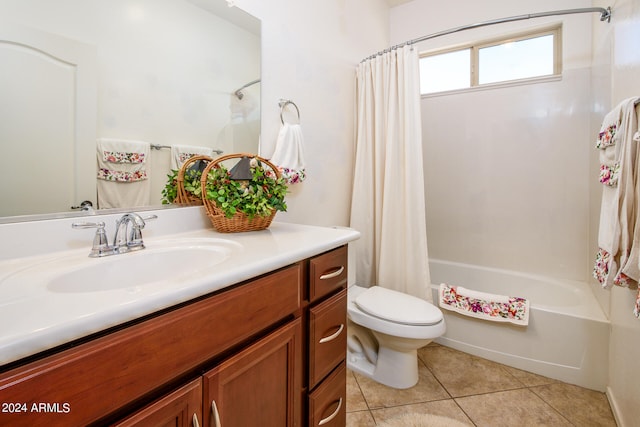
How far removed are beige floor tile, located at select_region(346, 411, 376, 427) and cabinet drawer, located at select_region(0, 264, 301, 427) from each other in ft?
3.25

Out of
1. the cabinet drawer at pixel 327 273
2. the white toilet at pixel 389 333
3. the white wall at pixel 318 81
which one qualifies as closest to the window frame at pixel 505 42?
the white wall at pixel 318 81

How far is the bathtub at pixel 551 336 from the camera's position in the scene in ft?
5.10

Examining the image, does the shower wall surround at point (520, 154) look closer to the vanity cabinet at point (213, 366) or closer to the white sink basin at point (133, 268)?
the vanity cabinet at point (213, 366)

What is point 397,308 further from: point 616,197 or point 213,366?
point 213,366

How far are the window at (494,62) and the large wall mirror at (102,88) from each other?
1949 millimetres

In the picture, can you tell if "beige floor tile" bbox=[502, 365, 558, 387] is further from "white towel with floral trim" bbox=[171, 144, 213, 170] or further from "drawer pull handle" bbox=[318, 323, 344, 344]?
"white towel with floral trim" bbox=[171, 144, 213, 170]

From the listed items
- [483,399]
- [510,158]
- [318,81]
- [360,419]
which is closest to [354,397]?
[360,419]

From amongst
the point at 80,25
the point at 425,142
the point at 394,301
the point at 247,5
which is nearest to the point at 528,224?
the point at 425,142

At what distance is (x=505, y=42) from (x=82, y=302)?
3.06 metres

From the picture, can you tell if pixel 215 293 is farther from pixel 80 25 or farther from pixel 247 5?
pixel 247 5

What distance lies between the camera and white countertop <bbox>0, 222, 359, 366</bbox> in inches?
15.3

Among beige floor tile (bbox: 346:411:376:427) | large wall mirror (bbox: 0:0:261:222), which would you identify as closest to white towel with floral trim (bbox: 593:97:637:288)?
beige floor tile (bbox: 346:411:376:427)

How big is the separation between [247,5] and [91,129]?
3.03 feet

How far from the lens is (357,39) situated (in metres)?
2.19
